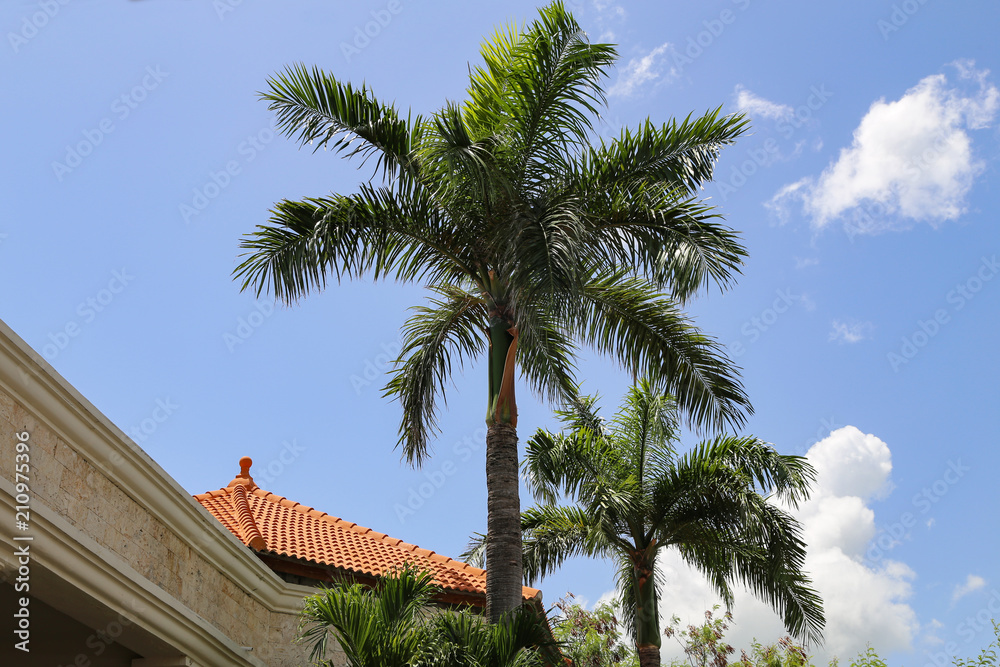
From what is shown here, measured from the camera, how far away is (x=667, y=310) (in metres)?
11.2

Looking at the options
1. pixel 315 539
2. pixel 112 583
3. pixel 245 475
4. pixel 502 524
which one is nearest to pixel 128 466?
pixel 112 583

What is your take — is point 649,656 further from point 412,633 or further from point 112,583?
point 112,583

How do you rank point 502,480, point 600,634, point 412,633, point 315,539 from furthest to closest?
point 600,634 → point 315,539 → point 502,480 → point 412,633

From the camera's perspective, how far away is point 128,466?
7.88 meters

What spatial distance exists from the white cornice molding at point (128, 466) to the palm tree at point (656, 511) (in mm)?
5571

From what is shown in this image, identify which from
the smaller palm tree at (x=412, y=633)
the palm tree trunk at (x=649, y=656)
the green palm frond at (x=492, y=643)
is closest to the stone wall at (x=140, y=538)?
the smaller palm tree at (x=412, y=633)

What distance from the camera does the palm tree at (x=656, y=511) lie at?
45.5ft

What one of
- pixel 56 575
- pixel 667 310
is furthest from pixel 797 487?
pixel 56 575

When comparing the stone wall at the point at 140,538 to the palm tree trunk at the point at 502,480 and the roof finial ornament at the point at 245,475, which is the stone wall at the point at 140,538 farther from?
the roof finial ornament at the point at 245,475

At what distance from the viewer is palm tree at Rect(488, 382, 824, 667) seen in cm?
1388

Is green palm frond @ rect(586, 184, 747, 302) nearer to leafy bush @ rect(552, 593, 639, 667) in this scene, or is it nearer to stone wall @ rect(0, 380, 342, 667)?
stone wall @ rect(0, 380, 342, 667)

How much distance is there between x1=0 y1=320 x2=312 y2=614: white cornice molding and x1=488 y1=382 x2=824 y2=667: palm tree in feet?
18.3

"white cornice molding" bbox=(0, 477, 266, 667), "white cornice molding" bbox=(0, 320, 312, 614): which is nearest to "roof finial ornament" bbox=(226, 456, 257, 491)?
"white cornice molding" bbox=(0, 320, 312, 614)

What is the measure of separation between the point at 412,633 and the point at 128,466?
3.18 meters
